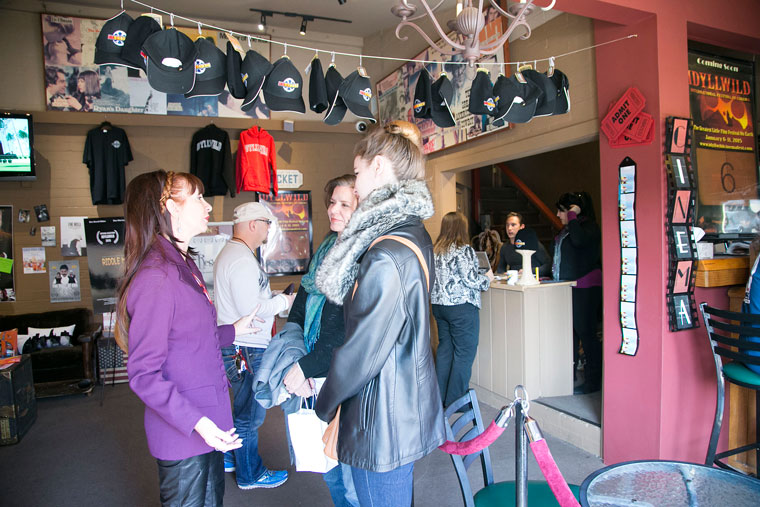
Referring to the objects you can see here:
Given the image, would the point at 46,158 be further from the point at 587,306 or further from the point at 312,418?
the point at 587,306

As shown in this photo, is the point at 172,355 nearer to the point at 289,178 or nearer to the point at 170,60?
the point at 170,60

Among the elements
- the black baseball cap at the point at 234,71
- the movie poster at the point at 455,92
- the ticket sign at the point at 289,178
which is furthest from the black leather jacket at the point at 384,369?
the ticket sign at the point at 289,178

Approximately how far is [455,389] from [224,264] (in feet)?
7.28

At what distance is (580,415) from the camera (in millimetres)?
3268

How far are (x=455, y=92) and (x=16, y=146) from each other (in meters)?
4.45

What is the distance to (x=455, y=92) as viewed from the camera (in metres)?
4.33

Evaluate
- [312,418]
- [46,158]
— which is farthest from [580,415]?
[46,158]

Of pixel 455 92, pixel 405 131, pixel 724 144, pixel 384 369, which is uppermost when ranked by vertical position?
pixel 455 92

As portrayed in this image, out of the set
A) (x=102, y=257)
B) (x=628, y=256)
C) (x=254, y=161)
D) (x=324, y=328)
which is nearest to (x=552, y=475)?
(x=324, y=328)

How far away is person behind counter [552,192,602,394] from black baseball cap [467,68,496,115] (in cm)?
138

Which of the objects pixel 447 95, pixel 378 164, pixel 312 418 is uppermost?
pixel 447 95

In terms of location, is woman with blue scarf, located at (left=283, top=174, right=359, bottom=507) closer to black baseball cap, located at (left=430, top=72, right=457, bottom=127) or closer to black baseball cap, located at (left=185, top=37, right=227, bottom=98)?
black baseball cap, located at (left=185, top=37, right=227, bottom=98)

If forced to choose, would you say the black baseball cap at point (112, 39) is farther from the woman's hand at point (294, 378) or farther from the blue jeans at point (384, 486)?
the blue jeans at point (384, 486)

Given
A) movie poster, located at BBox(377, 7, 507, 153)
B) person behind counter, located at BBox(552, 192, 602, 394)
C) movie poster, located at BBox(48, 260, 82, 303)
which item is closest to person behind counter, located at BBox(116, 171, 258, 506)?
movie poster, located at BBox(377, 7, 507, 153)
